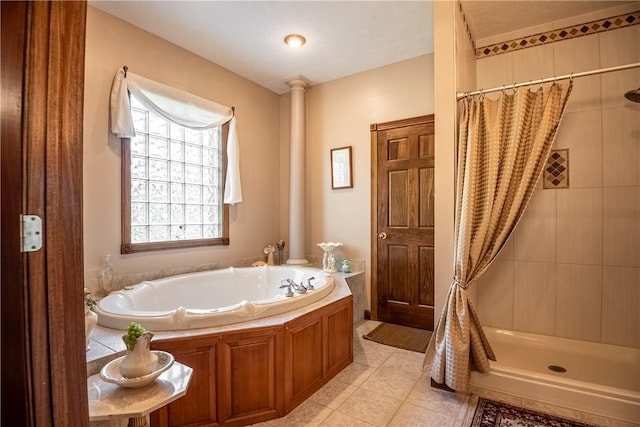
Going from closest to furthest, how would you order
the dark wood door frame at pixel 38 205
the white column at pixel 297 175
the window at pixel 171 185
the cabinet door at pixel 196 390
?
the dark wood door frame at pixel 38 205 → the cabinet door at pixel 196 390 → the window at pixel 171 185 → the white column at pixel 297 175

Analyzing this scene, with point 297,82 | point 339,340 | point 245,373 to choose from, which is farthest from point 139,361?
point 297,82

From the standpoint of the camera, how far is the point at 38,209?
637mm

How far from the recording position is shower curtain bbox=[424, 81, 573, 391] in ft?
6.39

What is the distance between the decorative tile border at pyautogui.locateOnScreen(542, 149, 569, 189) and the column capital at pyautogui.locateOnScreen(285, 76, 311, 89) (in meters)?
2.59

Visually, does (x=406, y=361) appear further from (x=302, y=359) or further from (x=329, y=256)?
(x=329, y=256)

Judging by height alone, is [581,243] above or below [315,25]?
below

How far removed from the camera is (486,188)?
2023mm

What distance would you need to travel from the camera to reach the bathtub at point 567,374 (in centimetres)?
173

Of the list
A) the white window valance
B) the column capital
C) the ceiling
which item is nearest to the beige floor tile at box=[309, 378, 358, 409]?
the white window valance

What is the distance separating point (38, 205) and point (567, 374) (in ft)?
9.39

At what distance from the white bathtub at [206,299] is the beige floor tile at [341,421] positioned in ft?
2.17

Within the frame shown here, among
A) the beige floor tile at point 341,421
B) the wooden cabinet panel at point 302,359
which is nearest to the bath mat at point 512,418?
the beige floor tile at point 341,421

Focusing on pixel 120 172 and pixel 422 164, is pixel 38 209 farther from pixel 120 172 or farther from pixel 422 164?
pixel 422 164

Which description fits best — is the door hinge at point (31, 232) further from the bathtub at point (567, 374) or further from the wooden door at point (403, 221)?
the wooden door at point (403, 221)
